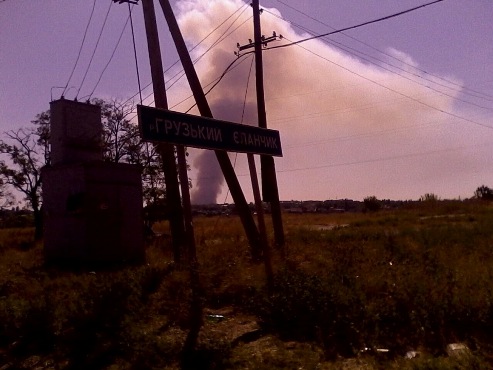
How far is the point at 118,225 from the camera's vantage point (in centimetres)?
1515

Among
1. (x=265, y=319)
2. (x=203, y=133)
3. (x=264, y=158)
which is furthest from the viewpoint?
(x=264, y=158)

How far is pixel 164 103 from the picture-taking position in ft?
36.5

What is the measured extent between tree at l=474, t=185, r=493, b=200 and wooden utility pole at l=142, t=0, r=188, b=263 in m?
51.1

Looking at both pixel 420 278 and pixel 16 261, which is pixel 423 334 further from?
pixel 16 261

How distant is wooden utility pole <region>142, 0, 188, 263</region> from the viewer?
11195 millimetres

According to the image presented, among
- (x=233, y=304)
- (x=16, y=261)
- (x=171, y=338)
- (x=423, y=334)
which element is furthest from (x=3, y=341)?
(x=16, y=261)

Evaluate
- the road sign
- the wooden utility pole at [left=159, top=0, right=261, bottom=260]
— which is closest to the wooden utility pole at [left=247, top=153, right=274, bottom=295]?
the road sign

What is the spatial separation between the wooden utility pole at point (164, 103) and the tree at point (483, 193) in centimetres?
Result: 5112

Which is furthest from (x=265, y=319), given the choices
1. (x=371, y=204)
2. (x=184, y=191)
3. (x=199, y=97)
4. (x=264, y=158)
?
(x=371, y=204)

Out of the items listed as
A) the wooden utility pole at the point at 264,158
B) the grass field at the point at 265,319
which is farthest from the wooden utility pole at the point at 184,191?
the wooden utility pole at the point at 264,158

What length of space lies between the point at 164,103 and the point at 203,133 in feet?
10.6

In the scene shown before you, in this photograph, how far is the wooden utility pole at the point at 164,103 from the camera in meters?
11.2

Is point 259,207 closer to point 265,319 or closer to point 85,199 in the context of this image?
point 265,319

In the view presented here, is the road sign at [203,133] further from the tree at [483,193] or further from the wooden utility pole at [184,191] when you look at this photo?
the tree at [483,193]
